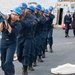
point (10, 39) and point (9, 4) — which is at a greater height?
point (9, 4)

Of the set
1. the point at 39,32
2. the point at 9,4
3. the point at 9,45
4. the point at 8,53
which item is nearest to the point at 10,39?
the point at 9,45

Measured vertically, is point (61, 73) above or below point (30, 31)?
below

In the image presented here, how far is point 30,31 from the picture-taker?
901 cm

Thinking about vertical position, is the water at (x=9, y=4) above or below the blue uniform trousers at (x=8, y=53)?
above

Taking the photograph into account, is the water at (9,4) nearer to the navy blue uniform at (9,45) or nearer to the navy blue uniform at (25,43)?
the navy blue uniform at (25,43)

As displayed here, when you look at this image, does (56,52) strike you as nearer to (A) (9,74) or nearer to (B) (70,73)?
(B) (70,73)

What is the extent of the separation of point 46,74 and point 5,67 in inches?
77.0

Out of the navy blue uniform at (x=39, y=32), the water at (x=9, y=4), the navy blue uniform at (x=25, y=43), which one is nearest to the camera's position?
the navy blue uniform at (x=25, y=43)

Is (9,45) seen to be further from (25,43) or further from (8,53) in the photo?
(25,43)

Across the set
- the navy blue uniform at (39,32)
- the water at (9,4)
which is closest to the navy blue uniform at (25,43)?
the navy blue uniform at (39,32)

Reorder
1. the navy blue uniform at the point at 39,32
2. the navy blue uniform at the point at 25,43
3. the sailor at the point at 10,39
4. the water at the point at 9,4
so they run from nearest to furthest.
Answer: the sailor at the point at 10,39 → the navy blue uniform at the point at 25,43 → the navy blue uniform at the point at 39,32 → the water at the point at 9,4

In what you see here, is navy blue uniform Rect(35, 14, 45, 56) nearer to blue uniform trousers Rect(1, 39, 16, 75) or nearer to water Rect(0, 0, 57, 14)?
blue uniform trousers Rect(1, 39, 16, 75)

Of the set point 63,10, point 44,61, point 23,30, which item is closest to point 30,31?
point 23,30

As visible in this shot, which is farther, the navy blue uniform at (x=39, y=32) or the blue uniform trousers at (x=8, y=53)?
the navy blue uniform at (x=39, y=32)
